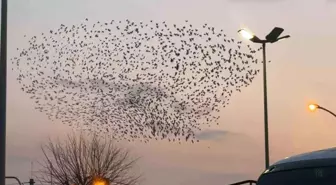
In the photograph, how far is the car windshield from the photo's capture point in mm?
7605

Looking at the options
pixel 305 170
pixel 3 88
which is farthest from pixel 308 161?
pixel 3 88

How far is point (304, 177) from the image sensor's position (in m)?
7.77

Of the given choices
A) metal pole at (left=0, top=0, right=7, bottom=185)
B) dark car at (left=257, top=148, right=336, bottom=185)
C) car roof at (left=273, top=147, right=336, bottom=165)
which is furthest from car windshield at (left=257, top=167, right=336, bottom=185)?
metal pole at (left=0, top=0, right=7, bottom=185)

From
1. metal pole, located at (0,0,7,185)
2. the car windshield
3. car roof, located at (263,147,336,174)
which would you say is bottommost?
the car windshield

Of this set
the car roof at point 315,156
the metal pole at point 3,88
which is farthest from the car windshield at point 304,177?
the metal pole at point 3,88

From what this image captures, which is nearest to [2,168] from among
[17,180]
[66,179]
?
[66,179]

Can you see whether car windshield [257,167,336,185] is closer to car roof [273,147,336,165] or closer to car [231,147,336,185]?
car [231,147,336,185]

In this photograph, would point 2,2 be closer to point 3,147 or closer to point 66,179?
point 3,147

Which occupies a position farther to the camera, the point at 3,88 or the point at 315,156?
the point at 3,88

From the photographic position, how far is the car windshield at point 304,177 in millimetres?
7605

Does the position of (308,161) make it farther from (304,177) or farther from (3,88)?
(3,88)

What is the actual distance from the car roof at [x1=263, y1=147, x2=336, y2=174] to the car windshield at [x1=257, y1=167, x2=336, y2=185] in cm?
5

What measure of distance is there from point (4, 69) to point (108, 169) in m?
37.0

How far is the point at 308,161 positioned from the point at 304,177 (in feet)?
0.66
